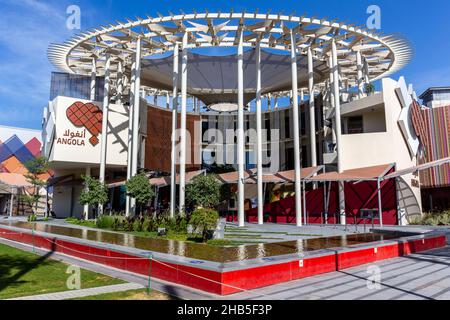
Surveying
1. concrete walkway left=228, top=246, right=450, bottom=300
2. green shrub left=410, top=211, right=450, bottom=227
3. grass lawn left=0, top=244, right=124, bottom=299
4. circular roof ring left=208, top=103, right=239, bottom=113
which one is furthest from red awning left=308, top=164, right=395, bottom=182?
circular roof ring left=208, top=103, right=239, bottom=113

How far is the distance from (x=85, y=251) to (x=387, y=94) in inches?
844

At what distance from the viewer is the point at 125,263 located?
30.9 ft

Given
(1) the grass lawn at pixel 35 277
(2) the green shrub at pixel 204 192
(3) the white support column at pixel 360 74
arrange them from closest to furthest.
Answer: (1) the grass lawn at pixel 35 277 → (2) the green shrub at pixel 204 192 → (3) the white support column at pixel 360 74

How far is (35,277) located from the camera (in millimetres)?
8633

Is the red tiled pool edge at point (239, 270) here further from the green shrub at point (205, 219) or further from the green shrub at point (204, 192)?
the green shrub at point (204, 192)

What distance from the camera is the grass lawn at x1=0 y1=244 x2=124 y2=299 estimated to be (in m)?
7.30

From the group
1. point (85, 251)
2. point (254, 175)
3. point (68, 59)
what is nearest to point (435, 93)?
point (254, 175)

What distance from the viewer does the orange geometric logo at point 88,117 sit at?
31672mm

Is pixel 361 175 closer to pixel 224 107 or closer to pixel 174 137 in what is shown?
pixel 174 137

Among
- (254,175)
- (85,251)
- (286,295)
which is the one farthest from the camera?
(254,175)

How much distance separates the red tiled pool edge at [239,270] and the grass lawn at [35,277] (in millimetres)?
779

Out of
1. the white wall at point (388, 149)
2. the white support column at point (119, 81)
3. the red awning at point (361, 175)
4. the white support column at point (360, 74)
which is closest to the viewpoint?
the red awning at point (361, 175)

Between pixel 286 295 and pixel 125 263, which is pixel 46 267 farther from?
pixel 286 295

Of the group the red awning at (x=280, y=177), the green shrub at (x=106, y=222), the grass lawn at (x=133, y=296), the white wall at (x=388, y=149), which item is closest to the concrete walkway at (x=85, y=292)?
the grass lawn at (x=133, y=296)
